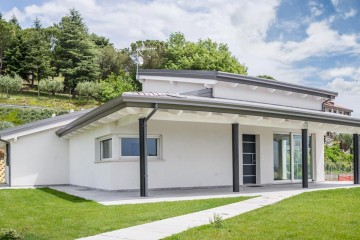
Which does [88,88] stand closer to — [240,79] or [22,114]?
[22,114]

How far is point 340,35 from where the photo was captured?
18.3 metres

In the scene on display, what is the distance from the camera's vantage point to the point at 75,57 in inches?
2180

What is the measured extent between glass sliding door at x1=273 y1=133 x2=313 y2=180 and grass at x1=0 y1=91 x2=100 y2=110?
109 ft

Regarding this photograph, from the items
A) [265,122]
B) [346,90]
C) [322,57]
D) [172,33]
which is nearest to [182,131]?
[265,122]

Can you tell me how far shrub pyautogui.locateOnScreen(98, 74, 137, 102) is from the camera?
50750 mm

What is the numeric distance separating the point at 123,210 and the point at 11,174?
34.9ft

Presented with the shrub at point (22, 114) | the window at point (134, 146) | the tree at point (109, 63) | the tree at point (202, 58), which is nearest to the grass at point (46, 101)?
the shrub at point (22, 114)

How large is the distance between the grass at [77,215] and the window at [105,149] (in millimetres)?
2920

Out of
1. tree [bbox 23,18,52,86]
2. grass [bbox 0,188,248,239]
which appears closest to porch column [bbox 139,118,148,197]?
grass [bbox 0,188,248,239]

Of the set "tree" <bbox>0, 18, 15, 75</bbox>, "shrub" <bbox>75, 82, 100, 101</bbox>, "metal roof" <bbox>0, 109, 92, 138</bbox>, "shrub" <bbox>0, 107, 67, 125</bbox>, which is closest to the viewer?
"metal roof" <bbox>0, 109, 92, 138</bbox>

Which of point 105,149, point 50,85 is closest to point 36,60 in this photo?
point 50,85

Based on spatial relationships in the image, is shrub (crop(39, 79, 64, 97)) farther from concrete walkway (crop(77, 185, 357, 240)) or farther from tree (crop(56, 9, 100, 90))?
concrete walkway (crop(77, 185, 357, 240))

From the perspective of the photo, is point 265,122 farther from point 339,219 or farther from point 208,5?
point 339,219

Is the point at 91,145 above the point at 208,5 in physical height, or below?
below
